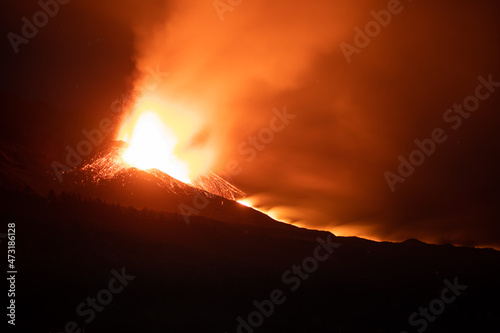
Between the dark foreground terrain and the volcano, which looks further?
the volcano

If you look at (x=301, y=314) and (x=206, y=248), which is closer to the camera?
(x=301, y=314)

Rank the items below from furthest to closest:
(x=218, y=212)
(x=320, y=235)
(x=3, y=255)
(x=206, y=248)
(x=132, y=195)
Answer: (x=320, y=235), (x=218, y=212), (x=132, y=195), (x=206, y=248), (x=3, y=255)

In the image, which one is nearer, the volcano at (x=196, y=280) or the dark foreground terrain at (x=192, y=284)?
the dark foreground terrain at (x=192, y=284)

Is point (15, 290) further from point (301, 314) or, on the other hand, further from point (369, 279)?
point (369, 279)

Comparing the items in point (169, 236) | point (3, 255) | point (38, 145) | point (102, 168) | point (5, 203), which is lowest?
point (3, 255)

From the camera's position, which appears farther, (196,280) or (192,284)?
(196,280)

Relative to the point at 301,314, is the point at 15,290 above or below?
above

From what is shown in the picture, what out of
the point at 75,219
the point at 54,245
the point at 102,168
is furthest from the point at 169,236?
the point at 102,168

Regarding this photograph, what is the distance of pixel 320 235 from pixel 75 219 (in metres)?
76.0

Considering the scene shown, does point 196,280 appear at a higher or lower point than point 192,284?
higher

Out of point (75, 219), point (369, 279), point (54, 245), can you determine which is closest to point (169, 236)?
point (75, 219)

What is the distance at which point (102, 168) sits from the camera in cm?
13262

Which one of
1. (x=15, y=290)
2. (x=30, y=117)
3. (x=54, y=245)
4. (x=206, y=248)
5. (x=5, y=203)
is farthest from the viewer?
(x=30, y=117)

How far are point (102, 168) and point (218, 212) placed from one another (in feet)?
124
